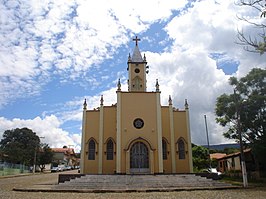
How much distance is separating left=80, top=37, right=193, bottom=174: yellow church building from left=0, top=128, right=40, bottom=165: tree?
30869mm

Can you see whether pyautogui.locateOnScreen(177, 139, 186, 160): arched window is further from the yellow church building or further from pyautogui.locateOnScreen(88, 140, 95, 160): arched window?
pyautogui.locateOnScreen(88, 140, 95, 160): arched window

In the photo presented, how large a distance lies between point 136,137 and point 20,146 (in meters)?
44.7

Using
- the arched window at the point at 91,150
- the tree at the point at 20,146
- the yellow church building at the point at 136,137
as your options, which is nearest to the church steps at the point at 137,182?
the yellow church building at the point at 136,137

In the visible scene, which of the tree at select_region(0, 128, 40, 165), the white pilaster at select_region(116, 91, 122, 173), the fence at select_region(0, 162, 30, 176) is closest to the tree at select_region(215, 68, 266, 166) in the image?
the white pilaster at select_region(116, 91, 122, 173)

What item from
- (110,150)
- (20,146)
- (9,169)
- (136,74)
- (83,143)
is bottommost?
(9,169)

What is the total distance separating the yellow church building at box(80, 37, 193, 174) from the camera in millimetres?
Answer: 24781

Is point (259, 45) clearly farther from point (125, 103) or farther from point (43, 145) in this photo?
point (43, 145)

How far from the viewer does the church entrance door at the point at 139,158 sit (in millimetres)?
24717

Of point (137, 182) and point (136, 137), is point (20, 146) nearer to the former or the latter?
point (136, 137)

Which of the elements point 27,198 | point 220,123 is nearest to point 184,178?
point 220,123

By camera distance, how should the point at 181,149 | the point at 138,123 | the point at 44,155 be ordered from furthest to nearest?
the point at 44,155 → the point at 181,149 → the point at 138,123

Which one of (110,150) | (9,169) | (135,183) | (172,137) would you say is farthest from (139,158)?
(9,169)

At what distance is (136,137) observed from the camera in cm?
2517

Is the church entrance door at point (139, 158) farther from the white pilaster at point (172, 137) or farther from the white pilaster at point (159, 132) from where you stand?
the white pilaster at point (172, 137)
